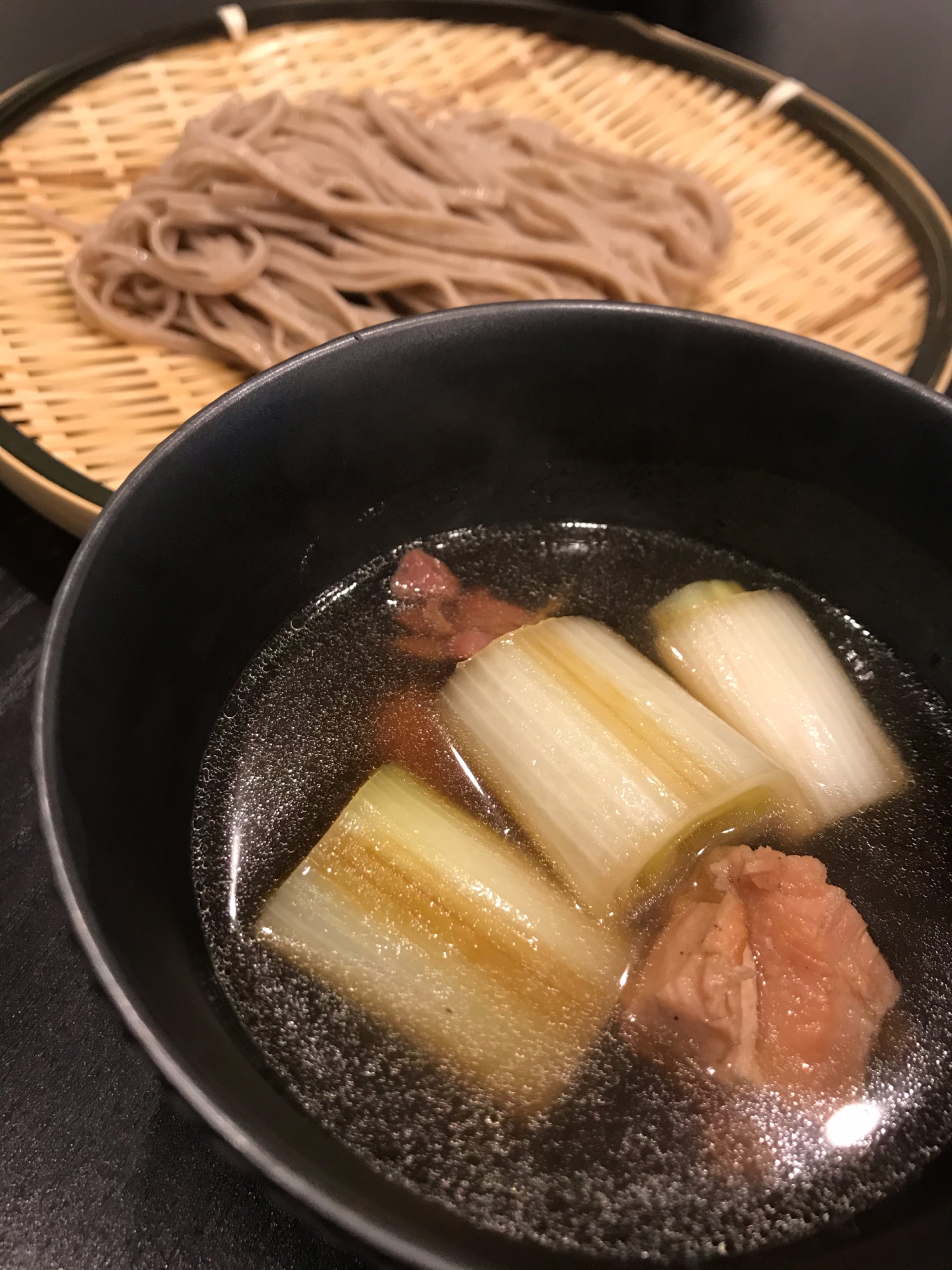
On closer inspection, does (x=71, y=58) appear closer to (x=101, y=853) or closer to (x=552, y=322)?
(x=552, y=322)

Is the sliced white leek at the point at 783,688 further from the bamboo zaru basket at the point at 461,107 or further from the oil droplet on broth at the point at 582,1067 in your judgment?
the bamboo zaru basket at the point at 461,107

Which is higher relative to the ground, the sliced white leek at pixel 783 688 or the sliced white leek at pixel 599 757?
the sliced white leek at pixel 783 688

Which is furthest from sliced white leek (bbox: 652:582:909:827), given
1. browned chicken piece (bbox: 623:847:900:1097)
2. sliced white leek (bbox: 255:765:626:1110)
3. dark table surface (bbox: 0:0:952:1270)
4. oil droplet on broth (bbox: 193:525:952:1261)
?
dark table surface (bbox: 0:0:952:1270)

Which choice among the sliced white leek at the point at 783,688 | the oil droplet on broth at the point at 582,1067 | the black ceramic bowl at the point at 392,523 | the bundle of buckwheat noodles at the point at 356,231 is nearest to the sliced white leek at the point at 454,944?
the oil droplet on broth at the point at 582,1067

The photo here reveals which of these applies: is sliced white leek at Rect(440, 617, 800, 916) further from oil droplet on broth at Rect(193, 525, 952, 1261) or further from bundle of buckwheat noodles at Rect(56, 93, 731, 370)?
bundle of buckwheat noodles at Rect(56, 93, 731, 370)

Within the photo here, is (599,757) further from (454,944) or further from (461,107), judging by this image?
(461,107)
